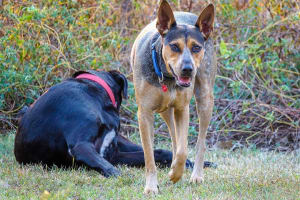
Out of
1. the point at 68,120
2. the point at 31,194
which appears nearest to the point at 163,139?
the point at 68,120

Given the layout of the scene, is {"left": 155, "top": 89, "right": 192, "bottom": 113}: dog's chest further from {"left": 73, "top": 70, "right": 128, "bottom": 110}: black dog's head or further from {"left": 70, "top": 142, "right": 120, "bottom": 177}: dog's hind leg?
{"left": 73, "top": 70, "right": 128, "bottom": 110}: black dog's head

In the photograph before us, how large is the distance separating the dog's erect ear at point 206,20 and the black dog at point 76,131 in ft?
4.86

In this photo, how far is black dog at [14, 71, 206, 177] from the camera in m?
5.29

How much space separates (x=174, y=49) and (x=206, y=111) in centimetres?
101

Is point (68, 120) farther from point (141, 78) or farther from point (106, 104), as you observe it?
point (141, 78)

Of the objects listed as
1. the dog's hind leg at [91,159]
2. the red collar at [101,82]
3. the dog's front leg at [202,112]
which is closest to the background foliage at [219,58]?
the red collar at [101,82]

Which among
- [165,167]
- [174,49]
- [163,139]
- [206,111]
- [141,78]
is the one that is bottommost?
[163,139]

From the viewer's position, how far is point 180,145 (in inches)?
180

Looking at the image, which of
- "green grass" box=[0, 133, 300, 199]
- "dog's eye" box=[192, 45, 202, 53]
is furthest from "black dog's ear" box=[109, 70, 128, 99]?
"dog's eye" box=[192, 45, 202, 53]

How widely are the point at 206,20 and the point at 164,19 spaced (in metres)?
0.37

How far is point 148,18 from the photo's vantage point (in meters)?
8.80

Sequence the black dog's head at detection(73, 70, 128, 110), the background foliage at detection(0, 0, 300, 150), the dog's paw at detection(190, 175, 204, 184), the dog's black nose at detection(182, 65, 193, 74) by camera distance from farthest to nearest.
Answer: the background foliage at detection(0, 0, 300, 150) < the black dog's head at detection(73, 70, 128, 110) < the dog's paw at detection(190, 175, 204, 184) < the dog's black nose at detection(182, 65, 193, 74)

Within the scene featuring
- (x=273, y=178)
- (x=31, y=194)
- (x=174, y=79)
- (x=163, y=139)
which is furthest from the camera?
(x=163, y=139)

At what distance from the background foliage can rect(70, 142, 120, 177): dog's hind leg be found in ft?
6.49
